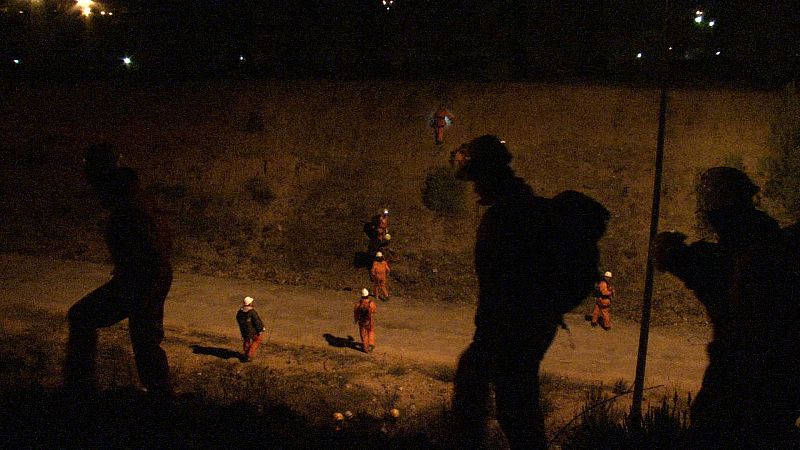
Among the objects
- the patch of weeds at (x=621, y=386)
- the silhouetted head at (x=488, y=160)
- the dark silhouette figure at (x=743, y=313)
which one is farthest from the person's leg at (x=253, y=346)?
the dark silhouette figure at (x=743, y=313)

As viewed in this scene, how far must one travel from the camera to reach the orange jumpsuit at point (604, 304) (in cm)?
1207

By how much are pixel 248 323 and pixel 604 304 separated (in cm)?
739

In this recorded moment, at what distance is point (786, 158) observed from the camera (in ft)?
50.4

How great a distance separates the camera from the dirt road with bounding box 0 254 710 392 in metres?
10.4

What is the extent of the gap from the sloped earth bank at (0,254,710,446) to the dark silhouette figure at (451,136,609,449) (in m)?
2.92

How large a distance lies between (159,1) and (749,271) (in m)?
34.4

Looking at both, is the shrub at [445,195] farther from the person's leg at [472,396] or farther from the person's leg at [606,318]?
the person's leg at [472,396]

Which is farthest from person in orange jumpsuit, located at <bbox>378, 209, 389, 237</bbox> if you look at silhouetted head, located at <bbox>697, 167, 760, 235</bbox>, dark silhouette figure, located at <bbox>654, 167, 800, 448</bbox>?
silhouetted head, located at <bbox>697, 167, 760, 235</bbox>

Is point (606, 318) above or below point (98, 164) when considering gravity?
below

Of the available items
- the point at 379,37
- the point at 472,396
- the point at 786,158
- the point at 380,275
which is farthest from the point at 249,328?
the point at 379,37

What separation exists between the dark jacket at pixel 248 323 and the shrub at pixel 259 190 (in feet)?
28.3

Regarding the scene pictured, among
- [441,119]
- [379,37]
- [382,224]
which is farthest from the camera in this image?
[379,37]

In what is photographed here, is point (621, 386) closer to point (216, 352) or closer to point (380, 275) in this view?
point (380, 275)

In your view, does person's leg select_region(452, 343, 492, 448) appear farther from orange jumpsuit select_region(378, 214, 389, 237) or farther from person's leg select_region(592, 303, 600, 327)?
orange jumpsuit select_region(378, 214, 389, 237)
